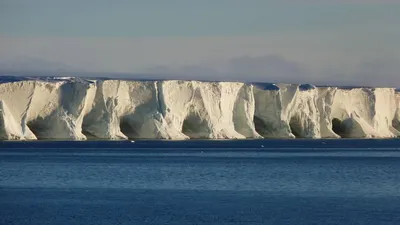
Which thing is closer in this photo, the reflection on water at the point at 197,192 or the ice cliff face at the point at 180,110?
the reflection on water at the point at 197,192

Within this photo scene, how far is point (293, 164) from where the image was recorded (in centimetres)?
4241

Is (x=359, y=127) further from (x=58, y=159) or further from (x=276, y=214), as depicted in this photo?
(x=276, y=214)

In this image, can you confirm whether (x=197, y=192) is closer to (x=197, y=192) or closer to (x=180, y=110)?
(x=197, y=192)

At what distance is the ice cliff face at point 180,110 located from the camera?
185 ft

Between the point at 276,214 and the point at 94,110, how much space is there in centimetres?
3734

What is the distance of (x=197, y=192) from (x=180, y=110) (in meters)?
33.2

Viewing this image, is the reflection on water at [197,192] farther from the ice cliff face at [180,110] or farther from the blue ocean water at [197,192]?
the ice cliff face at [180,110]

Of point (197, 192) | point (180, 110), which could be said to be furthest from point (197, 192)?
point (180, 110)

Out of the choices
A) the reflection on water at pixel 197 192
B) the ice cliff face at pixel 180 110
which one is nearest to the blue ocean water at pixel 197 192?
the reflection on water at pixel 197 192

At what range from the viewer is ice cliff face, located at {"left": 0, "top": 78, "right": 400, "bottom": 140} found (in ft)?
185

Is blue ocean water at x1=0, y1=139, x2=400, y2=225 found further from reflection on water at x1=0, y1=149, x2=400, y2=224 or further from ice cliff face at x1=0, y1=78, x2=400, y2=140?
ice cliff face at x1=0, y1=78, x2=400, y2=140

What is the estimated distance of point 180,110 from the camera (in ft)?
198

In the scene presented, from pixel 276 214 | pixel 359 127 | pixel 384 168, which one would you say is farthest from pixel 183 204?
pixel 359 127

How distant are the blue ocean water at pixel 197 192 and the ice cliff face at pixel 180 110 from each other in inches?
511
